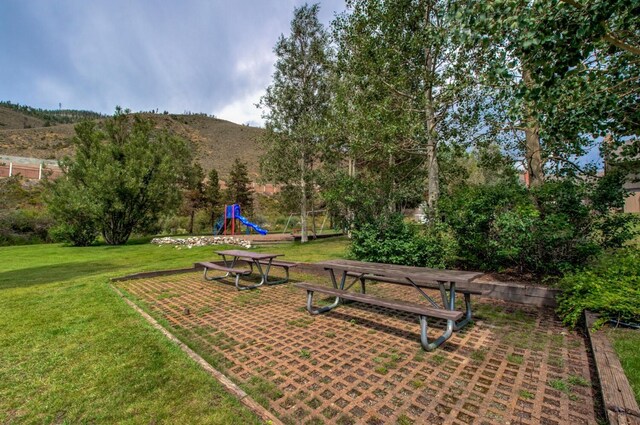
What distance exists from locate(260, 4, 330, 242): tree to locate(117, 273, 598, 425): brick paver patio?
11.7 metres

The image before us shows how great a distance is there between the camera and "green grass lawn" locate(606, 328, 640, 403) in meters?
2.38

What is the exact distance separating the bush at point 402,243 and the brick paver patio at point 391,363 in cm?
182

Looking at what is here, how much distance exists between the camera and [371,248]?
7094mm

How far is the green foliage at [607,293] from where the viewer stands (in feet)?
11.0

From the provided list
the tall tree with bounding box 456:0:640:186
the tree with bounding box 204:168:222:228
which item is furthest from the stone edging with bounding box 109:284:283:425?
the tree with bounding box 204:168:222:228

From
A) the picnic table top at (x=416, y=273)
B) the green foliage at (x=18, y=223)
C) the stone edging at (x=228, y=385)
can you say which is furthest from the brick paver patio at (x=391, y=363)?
the green foliage at (x=18, y=223)

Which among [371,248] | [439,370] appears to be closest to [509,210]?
[371,248]

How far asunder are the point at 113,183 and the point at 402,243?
15839 mm

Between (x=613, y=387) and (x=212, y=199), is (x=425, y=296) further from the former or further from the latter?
(x=212, y=199)

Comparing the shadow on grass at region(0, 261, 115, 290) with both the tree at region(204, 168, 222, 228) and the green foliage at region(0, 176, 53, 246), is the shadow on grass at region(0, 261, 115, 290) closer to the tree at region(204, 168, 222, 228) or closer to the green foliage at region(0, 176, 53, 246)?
the green foliage at region(0, 176, 53, 246)

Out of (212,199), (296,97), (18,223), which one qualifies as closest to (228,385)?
(296,97)

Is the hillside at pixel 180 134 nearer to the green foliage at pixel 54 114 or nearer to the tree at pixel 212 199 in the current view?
the green foliage at pixel 54 114

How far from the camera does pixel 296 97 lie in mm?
15789

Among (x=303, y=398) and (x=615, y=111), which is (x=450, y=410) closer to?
→ (x=303, y=398)
